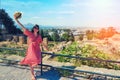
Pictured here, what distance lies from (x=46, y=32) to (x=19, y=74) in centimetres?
3591

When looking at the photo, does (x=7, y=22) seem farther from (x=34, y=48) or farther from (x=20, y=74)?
(x=34, y=48)

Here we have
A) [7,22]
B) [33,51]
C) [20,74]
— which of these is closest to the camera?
[33,51]

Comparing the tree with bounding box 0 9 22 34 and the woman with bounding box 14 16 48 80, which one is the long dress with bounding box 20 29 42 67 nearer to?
the woman with bounding box 14 16 48 80

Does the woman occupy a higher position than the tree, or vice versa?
the tree

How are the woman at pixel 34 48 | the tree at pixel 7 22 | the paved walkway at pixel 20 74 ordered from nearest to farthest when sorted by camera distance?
the woman at pixel 34 48 → the paved walkway at pixel 20 74 → the tree at pixel 7 22

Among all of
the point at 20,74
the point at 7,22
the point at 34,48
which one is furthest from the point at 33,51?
the point at 7,22

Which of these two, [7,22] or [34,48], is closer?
[34,48]

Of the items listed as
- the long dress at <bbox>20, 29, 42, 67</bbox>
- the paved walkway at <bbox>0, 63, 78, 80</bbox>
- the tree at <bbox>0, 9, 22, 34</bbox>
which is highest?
the tree at <bbox>0, 9, 22, 34</bbox>

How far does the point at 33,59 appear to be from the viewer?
7152 mm

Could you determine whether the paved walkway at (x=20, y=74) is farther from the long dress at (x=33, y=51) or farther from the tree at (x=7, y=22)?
the tree at (x=7, y=22)

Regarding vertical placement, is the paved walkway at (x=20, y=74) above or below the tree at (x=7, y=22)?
below

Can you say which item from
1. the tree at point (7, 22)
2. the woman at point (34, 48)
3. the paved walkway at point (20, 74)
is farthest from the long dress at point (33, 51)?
the tree at point (7, 22)

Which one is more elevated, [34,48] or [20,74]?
[34,48]

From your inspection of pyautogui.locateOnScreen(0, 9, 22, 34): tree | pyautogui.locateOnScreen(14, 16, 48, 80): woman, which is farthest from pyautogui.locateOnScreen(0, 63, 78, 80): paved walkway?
pyautogui.locateOnScreen(0, 9, 22, 34): tree
